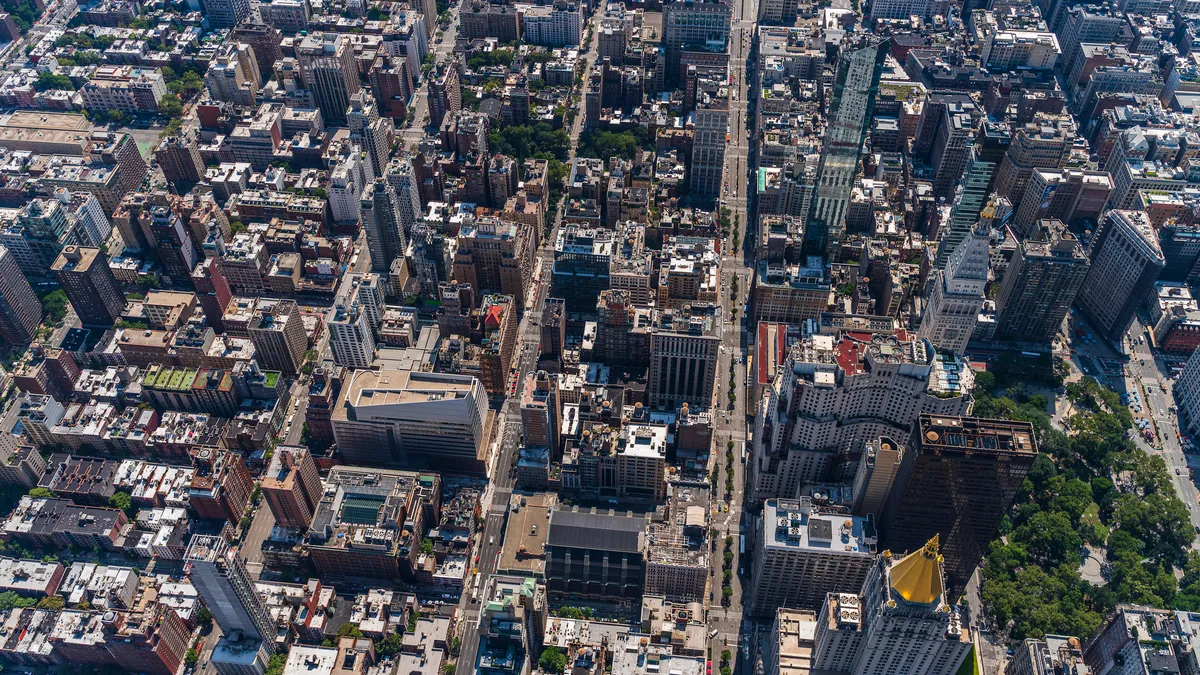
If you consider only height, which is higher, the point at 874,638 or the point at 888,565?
the point at 888,565

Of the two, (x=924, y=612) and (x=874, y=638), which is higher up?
(x=924, y=612)
